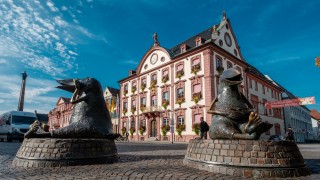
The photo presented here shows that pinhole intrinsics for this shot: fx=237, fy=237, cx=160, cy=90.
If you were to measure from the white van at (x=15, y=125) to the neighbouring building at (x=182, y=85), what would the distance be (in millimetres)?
12737

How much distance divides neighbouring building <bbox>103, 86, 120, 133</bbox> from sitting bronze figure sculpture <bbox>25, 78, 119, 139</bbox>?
3175 centimetres

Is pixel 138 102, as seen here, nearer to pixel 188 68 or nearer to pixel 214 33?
pixel 188 68

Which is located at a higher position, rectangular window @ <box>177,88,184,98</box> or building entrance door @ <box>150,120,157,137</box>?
rectangular window @ <box>177,88,184,98</box>

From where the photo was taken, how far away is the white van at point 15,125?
18891 mm

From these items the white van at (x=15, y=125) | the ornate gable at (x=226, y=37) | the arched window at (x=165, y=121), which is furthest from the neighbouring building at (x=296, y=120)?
the white van at (x=15, y=125)

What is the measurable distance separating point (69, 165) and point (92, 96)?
1978 mm

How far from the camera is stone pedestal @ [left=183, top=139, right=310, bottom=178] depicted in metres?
4.23

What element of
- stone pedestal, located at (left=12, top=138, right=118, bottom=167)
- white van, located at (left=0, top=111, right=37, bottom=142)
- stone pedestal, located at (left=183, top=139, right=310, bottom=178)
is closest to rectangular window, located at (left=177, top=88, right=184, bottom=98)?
white van, located at (left=0, top=111, right=37, bottom=142)

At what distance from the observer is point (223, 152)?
15.1 feet

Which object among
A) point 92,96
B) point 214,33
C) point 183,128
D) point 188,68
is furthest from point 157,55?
point 92,96

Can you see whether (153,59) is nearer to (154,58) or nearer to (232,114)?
(154,58)

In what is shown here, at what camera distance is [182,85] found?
27.7 meters

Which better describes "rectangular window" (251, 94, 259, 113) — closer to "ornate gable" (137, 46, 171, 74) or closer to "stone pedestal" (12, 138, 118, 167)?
"ornate gable" (137, 46, 171, 74)

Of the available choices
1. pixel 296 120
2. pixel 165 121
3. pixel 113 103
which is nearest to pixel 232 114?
pixel 165 121
